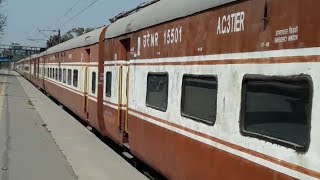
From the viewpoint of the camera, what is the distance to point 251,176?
4.79 meters

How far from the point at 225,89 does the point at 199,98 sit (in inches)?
34.6

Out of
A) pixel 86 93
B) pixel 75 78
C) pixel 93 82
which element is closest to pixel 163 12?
pixel 93 82

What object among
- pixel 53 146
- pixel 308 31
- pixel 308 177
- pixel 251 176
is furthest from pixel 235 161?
pixel 53 146

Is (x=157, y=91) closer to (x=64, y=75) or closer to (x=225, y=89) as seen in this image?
(x=225, y=89)

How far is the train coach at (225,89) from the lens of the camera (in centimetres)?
410

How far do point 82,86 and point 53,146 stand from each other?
15.9ft

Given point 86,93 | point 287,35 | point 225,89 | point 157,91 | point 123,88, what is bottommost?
point 86,93

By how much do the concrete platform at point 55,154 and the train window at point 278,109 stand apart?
486cm

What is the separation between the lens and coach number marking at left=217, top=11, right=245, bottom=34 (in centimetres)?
519

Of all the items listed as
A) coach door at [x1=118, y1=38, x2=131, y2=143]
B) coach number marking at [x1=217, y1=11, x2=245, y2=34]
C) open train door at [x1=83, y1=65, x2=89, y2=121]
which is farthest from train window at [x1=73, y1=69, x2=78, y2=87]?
coach number marking at [x1=217, y1=11, x2=245, y2=34]

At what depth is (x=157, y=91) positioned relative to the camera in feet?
27.1

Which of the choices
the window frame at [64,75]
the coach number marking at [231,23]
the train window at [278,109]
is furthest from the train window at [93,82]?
the train window at [278,109]

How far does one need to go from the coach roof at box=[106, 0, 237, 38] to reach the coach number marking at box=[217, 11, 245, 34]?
159 mm

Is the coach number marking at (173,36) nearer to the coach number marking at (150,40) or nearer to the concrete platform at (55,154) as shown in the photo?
the coach number marking at (150,40)
